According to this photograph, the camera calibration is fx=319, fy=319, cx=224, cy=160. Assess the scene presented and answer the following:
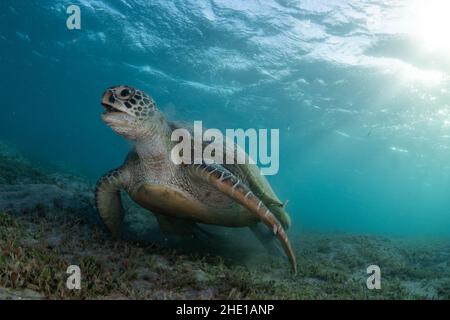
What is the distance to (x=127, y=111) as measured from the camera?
4.84 meters

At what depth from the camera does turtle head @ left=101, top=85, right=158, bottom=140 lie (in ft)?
15.6

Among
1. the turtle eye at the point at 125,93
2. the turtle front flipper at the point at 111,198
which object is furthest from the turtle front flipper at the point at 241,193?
the turtle front flipper at the point at 111,198

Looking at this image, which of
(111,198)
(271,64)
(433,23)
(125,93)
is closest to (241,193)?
(125,93)

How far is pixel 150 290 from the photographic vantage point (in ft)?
11.6

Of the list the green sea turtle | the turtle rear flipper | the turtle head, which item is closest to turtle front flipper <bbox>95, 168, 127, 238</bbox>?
the green sea turtle

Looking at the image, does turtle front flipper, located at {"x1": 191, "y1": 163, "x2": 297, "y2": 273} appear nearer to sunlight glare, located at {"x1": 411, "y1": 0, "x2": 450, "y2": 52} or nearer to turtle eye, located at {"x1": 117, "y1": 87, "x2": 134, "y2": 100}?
turtle eye, located at {"x1": 117, "y1": 87, "x2": 134, "y2": 100}

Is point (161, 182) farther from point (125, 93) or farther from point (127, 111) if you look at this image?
point (125, 93)

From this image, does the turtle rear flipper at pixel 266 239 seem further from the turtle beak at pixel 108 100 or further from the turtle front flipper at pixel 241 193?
the turtle beak at pixel 108 100

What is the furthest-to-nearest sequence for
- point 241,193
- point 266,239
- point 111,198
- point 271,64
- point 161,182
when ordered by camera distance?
point 271,64 < point 266,239 < point 111,198 < point 161,182 < point 241,193

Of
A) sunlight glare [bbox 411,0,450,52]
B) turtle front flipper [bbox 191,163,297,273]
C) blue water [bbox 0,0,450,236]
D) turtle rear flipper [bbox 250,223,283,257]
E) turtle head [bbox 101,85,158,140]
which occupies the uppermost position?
blue water [bbox 0,0,450,236]

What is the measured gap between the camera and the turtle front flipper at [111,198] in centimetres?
588

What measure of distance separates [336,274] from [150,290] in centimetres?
378

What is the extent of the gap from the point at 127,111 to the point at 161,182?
1.35 metres

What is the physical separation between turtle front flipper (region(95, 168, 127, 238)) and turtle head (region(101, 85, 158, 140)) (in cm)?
105
